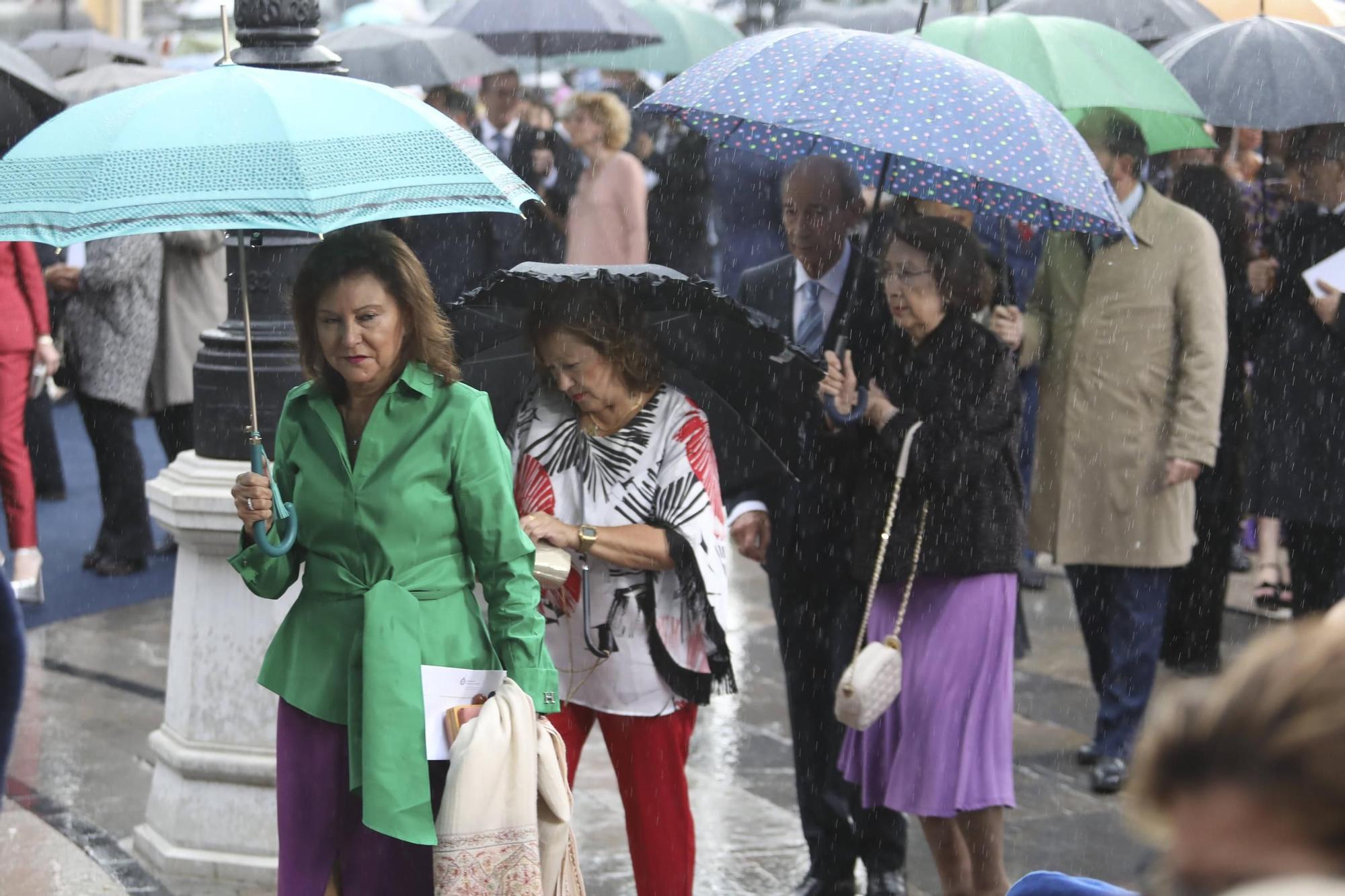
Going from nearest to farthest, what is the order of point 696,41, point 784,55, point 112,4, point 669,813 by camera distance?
1. point 669,813
2. point 784,55
3. point 696,41
4. point 112,4

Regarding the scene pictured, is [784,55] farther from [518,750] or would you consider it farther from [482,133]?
[482,133]

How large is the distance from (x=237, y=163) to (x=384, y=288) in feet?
1.35

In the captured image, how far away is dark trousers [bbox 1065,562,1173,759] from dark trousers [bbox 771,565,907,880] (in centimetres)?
158

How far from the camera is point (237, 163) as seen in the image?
3.54 metres

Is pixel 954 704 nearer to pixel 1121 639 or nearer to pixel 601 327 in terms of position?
pixel 601 327

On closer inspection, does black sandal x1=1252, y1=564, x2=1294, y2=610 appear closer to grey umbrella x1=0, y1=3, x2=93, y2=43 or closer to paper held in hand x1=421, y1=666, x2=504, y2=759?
paper held in hand x1=421, y1=666, x2=504, y2=759

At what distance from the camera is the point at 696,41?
12414mm

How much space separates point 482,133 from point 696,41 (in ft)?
5.53

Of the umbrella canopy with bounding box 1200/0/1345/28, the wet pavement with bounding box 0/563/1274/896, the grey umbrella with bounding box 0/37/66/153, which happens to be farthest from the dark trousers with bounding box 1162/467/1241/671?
the grey umbrella with bounding box 0/37/66/153

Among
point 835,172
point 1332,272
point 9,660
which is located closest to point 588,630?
point 835,172

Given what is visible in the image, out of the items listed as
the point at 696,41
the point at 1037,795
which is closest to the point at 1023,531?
the point at 1037,795

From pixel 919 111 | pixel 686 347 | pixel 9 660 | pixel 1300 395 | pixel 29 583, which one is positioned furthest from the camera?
pixel 29 583

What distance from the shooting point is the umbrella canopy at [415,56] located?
10477 millimetres

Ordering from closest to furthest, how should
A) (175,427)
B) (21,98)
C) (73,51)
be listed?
(21,98), (175,427), (73,51)
